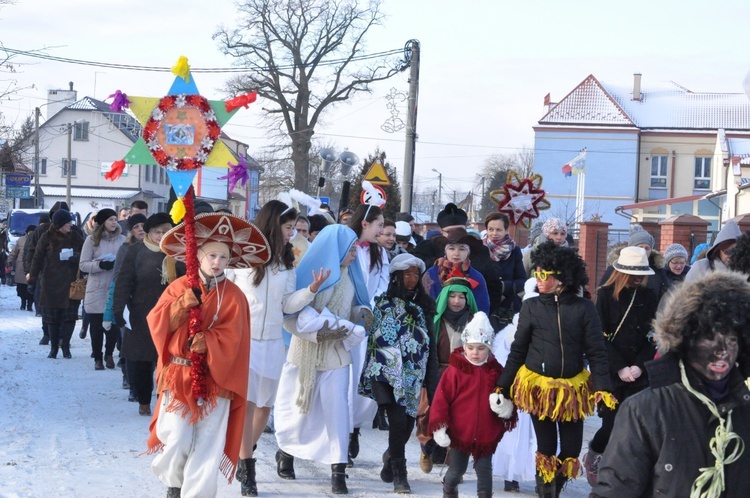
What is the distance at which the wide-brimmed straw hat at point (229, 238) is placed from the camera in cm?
627

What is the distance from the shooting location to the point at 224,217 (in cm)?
626

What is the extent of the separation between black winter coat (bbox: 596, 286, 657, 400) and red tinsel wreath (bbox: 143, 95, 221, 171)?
11.4ft

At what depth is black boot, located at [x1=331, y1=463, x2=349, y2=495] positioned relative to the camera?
23.7 feet

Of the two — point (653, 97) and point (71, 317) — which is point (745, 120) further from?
point (71, 317)

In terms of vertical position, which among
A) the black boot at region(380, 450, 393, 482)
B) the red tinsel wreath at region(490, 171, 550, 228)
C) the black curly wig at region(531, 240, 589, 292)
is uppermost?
the red tinsel wreath at region(490, 171, 550, 228)

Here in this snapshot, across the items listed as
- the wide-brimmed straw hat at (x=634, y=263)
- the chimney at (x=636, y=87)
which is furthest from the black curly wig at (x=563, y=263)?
the chimney at (x=636, y=87)

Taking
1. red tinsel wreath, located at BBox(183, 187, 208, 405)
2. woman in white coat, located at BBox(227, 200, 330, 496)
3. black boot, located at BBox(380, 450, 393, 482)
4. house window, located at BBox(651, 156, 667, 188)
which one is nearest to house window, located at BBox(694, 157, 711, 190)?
house window, located at BBox(651, 156, 667, 188)

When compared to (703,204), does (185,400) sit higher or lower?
lower

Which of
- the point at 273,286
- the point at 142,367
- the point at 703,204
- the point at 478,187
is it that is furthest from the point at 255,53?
the point at 478,187

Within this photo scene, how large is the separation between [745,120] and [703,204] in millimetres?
12311

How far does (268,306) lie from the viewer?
7.27m

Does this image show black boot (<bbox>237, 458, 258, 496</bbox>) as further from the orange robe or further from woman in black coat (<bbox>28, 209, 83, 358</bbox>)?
woman in black coat (<bbox>28, 209, 83, 358</bbox>)

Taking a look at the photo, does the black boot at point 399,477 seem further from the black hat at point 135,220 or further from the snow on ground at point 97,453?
the black hat at point 135,220

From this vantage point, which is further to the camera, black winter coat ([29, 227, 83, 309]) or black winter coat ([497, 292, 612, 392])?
black winter coat ([29, 227, 83, 309])
